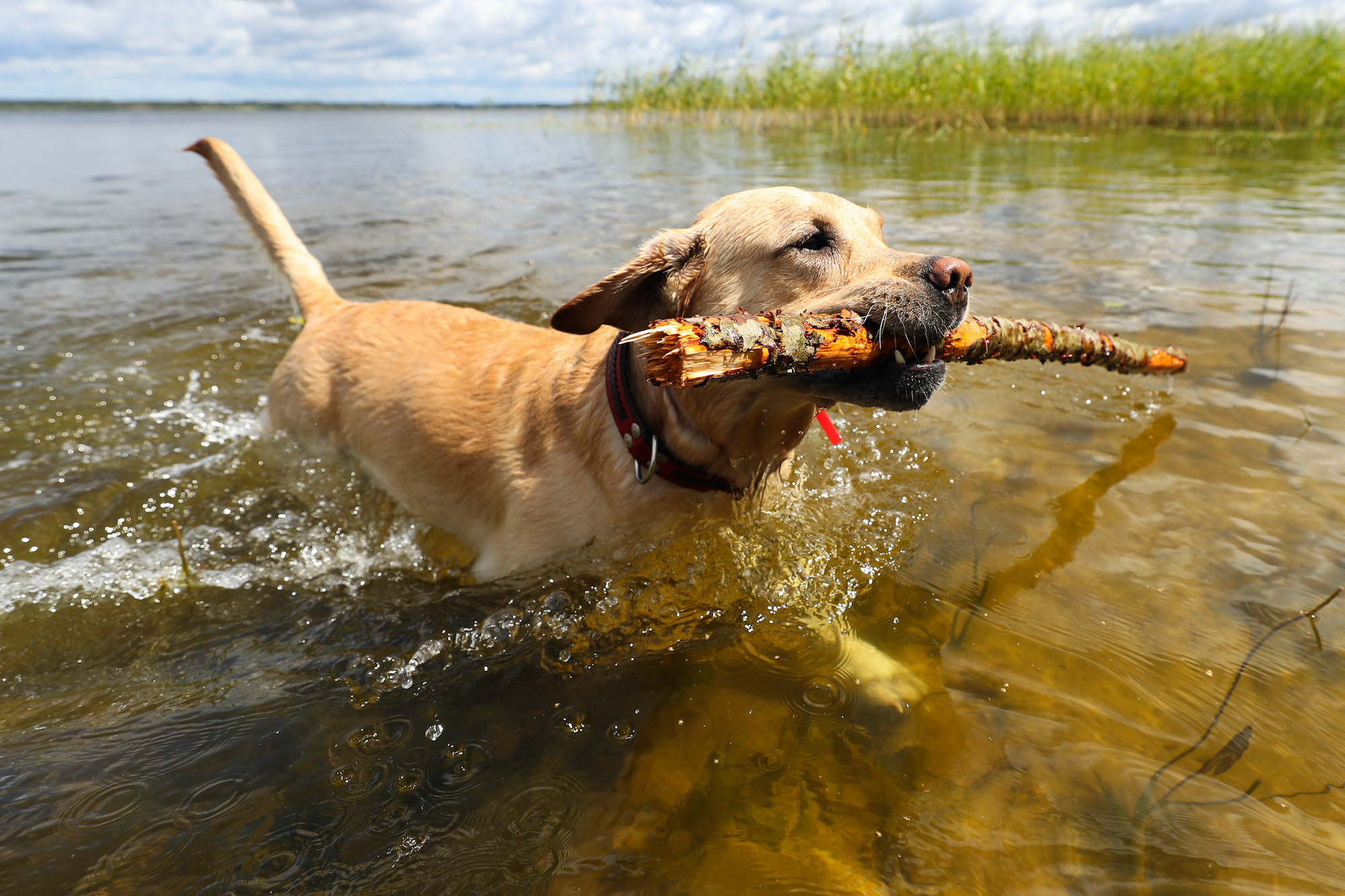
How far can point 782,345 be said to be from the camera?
2.19m

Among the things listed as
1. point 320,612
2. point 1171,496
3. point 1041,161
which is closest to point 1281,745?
point 1171,496

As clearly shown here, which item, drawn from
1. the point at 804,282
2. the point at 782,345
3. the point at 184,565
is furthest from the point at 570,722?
the point at 184,565

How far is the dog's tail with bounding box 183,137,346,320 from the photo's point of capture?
4449mm

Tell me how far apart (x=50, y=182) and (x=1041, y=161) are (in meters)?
23.0

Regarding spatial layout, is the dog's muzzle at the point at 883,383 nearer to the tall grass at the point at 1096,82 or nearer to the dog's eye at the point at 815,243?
the dog's eye at the point at 815,243

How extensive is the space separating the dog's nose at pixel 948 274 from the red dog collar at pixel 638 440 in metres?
1.12

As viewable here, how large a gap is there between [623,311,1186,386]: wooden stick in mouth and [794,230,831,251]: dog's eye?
1.83ft

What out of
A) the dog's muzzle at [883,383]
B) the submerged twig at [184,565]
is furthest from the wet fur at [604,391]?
the submerged twig at [184,565]

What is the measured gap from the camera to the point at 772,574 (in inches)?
124

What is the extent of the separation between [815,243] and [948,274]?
0.62 metres

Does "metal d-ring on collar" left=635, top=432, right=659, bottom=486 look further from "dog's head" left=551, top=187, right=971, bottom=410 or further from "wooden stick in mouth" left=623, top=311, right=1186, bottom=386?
"dog's head" left=551, top=187, right=971, bottom=410

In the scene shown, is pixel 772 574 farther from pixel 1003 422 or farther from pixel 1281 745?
A: pixel 1003 422

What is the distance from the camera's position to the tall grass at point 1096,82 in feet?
51.9

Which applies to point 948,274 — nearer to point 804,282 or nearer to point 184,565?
point 804,282
